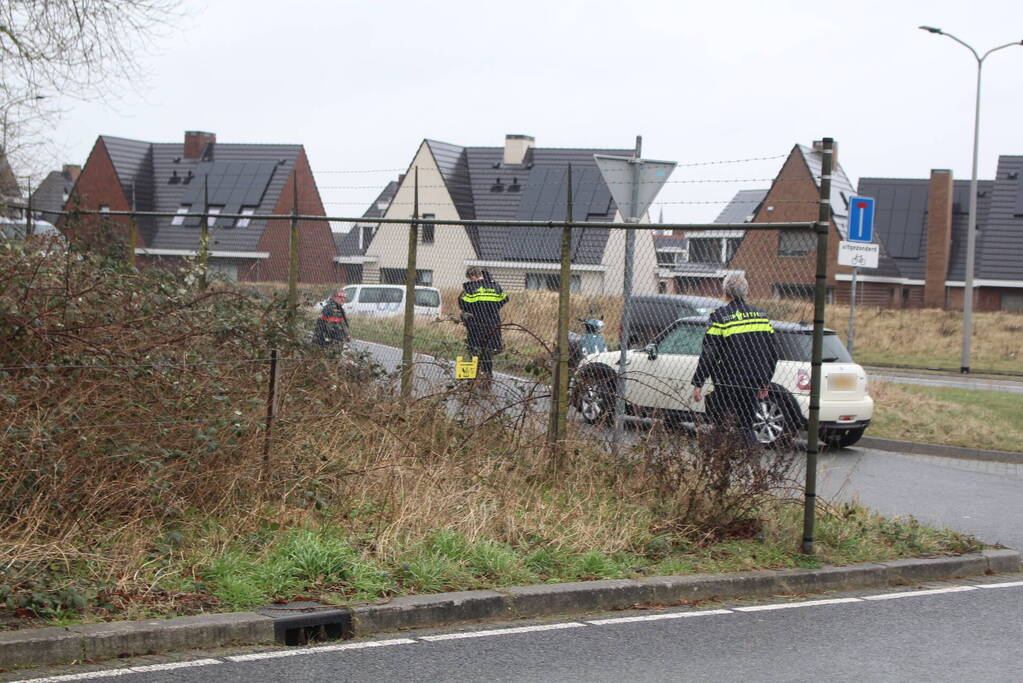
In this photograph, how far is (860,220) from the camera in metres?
17.2

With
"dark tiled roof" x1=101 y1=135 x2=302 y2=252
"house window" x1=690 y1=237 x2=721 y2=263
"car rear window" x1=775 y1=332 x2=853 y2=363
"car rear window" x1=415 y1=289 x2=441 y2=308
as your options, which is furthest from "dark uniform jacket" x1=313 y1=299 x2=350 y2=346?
"dark tiled roof" x1=101 y1=135 x2=302 y2=252

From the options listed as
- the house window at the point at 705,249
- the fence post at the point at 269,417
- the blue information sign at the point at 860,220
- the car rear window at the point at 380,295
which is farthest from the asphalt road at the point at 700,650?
the blue information sign at the point at 860,220

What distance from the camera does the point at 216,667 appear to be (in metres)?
5.41

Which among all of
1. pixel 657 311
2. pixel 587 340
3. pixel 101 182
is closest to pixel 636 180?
pixel 657 311

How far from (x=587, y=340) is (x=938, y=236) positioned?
158 feet

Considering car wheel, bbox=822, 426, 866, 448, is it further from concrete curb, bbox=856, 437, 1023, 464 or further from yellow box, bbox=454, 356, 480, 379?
yellow box, bbox=454, 356, 480, 379

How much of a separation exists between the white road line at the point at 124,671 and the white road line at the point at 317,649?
126mm

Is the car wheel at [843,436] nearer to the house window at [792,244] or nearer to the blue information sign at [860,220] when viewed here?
the blue information sign at [860,220]

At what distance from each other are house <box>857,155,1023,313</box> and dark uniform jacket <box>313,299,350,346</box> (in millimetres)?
44417

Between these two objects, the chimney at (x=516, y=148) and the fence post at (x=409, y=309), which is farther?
the chimney at (x=516, y=148)

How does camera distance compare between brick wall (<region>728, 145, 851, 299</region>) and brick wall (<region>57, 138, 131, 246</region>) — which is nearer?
brick wall (<region>728, 145, 851, 299</region>)

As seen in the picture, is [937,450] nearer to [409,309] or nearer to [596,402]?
[596,402]

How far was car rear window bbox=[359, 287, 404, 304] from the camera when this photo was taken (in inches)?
496

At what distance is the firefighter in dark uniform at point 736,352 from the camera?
977cm
